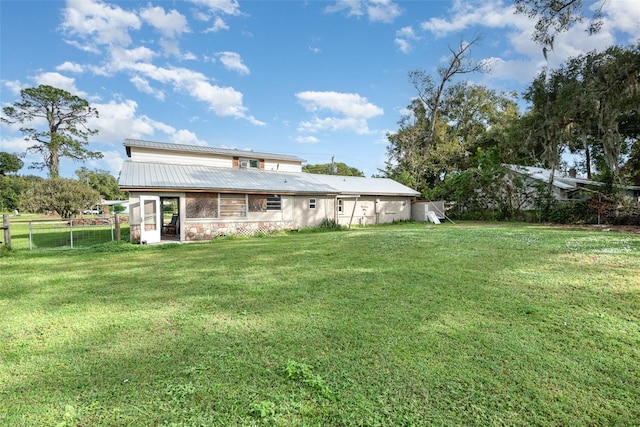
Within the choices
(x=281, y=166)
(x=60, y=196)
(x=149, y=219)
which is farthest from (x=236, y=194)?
(x=60, y=196)

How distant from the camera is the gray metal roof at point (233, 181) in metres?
12.6

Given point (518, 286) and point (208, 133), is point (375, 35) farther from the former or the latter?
point (208, 133)

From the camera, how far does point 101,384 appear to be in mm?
2430

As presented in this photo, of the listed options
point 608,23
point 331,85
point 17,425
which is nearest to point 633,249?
point 608,23

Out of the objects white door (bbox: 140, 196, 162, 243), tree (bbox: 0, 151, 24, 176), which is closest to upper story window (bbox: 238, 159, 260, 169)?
white door (bbox: 140, 196, 162, 243)

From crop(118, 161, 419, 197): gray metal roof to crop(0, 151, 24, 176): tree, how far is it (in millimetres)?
57079

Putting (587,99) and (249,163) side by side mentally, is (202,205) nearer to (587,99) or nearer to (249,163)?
(249,163)

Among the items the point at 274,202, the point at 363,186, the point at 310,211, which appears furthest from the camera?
the point at 363,186

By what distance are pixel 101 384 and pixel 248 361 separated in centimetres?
116

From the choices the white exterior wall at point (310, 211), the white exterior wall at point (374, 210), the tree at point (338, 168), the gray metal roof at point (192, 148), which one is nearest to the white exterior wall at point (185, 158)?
the gray metal roof at point (192, 148)

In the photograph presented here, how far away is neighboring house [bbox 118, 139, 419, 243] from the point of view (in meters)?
12.2

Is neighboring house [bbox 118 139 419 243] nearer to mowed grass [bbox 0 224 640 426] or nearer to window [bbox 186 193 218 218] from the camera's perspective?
window [bbox 186 193 218 218]

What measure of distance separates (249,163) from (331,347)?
1836 centimetres

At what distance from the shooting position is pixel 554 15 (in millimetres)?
9805
